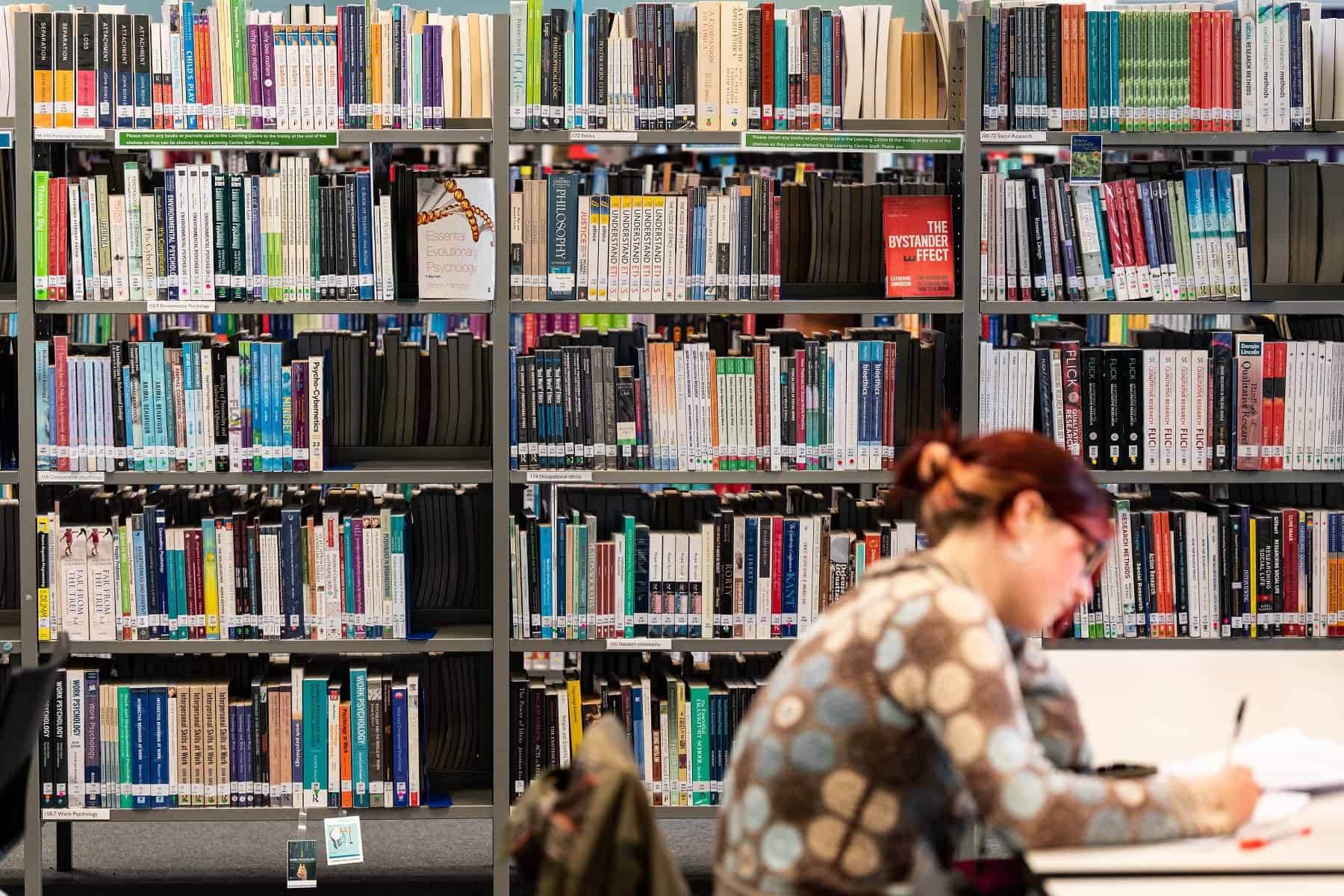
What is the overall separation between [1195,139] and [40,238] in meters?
2.71

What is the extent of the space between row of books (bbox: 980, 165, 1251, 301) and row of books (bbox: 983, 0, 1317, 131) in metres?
0.14

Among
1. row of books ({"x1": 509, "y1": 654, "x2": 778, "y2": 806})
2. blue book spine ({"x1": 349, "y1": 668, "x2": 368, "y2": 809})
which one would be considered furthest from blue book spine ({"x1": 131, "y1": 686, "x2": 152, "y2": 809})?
row of books ({"x1": 509, "y1": 654, "x2": 778, "y2": 806})

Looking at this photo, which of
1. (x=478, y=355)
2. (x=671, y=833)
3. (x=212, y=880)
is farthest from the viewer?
(x=671, y=833)

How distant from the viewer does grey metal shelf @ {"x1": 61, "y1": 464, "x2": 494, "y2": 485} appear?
136 inches

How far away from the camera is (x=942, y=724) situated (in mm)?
1642

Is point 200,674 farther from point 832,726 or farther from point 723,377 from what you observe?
point 832,726

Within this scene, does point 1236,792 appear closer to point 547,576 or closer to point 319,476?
point 547,576

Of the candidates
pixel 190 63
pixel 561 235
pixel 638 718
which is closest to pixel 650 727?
pixel 638 718

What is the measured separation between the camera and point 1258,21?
11.5 feet

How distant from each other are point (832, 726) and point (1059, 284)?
6.97 feet

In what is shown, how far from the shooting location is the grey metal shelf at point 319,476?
11.4ft

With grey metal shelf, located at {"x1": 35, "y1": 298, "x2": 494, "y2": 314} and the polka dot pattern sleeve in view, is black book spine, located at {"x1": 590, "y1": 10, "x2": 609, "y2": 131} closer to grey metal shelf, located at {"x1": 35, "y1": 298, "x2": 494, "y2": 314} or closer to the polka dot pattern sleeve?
grey metal shelf, located at {"x1": 35, "y1": 298, "x2": 494, "y2": 314}

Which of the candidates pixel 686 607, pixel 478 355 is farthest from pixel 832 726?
pixel 478 355

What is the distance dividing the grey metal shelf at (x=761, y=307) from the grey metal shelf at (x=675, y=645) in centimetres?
79
